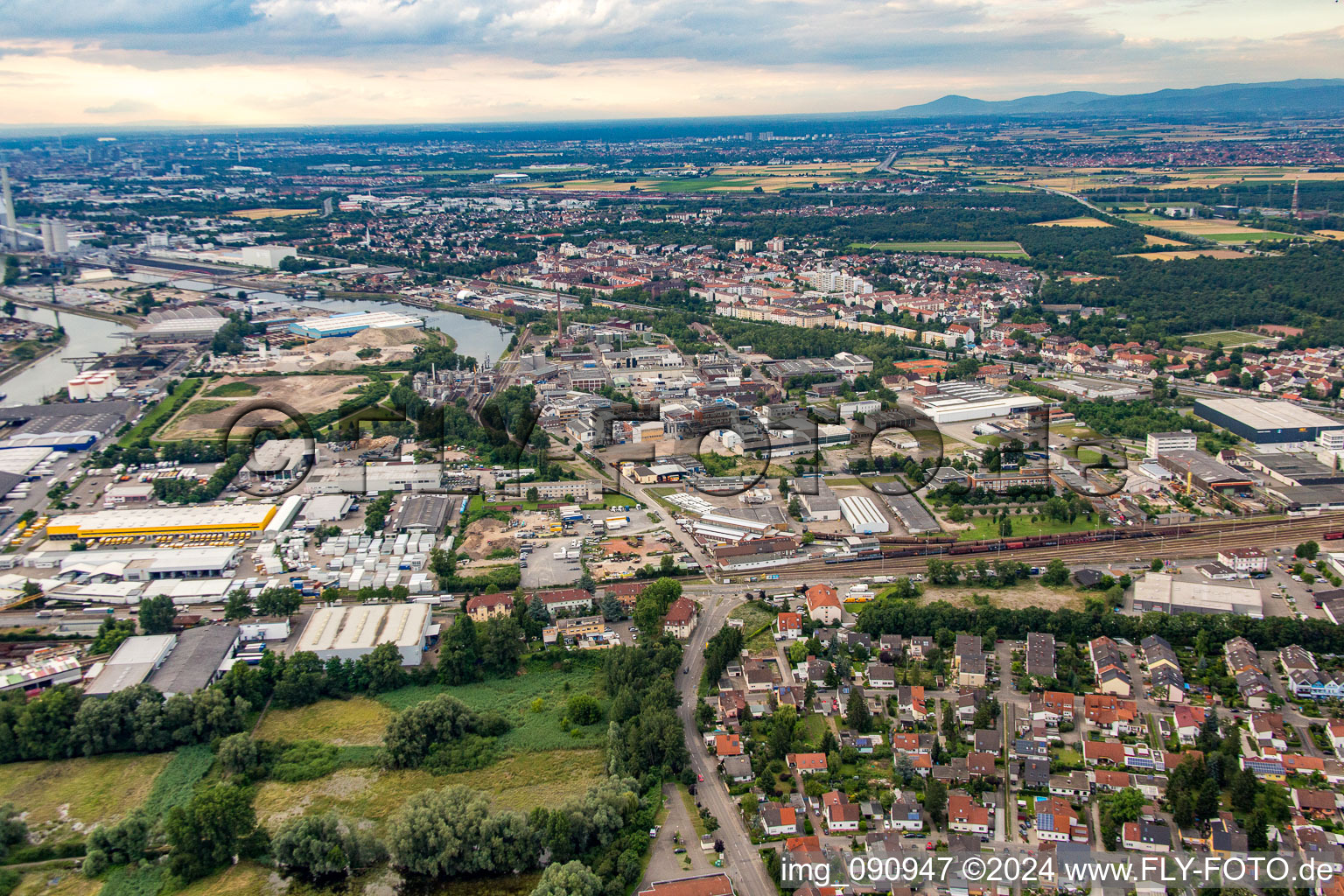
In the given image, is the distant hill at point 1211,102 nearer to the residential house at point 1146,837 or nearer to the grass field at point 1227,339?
the grass field at point 1227,339

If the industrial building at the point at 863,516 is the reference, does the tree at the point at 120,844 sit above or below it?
below

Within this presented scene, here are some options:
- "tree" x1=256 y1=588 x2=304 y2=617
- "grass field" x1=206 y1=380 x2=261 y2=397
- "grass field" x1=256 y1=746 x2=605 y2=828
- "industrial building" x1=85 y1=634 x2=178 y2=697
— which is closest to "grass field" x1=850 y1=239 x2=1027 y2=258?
"grass field" x1=206 y1=380 x2=261 y2=397

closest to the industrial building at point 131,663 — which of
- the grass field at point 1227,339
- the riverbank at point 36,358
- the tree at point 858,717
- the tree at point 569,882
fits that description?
the tree at point 569,882

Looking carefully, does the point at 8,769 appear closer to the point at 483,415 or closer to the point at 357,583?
the point at 357,583

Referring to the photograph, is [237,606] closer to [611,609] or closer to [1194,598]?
[611,609]

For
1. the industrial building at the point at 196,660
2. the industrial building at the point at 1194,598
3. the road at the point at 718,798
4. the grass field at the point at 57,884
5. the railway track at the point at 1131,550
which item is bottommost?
the grass field at the point at 57,884

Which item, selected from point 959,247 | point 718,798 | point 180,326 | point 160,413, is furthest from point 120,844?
point 959,247

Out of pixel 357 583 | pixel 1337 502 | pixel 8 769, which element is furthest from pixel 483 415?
pixel 1337 502
